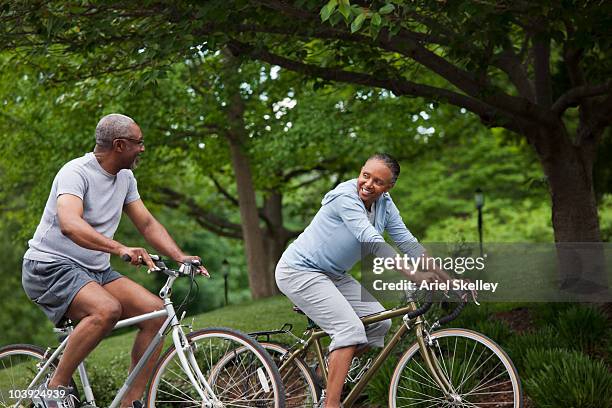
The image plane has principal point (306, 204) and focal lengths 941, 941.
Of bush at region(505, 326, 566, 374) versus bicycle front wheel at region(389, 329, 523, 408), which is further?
bush at region(505, 326, 566, 374)

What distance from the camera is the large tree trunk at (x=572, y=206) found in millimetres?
10047

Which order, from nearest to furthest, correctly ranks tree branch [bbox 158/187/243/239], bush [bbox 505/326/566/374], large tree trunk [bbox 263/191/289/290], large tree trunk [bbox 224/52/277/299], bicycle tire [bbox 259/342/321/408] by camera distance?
1. bicycle tire [bbox 259/342/321/408]
2. bush [bbox 505/326/566/374]
3. large tree trunk [bbox 224/52/277/299]
4. large tree trunk [bbox 263/191/289/290]
5. tree branch [bbox 158/187/243/239]

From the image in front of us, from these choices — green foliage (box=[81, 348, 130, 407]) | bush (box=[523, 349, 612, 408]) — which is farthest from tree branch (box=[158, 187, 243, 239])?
bush (box=[523, 349, 612, 408])

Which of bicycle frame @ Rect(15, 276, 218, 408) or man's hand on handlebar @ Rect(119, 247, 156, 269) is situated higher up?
man's hand on handlebar @ Rect(119, 247, 156, 269)

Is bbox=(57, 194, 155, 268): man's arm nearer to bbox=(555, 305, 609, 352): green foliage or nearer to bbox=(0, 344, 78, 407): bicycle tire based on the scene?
bbox=(0, 344, 78, 407): bicycle tire

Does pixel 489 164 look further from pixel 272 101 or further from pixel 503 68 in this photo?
pixel 503 68

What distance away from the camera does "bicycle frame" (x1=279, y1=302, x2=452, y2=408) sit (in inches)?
206

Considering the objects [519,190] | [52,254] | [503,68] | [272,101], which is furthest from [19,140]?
[519,190]

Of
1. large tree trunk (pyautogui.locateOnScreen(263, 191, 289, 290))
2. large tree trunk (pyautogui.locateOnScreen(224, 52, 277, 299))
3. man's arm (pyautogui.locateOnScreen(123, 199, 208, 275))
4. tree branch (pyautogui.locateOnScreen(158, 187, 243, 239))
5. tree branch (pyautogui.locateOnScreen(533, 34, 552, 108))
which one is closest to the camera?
man's arm (pyautogui.locateOnScreen(123, 199, 208, 275))

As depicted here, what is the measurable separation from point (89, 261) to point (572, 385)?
3.12m

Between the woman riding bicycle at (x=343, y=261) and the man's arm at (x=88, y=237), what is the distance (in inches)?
37.8

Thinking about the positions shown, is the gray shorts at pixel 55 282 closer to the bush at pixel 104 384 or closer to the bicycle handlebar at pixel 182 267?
the bicycle handlebar at pixel 182 267

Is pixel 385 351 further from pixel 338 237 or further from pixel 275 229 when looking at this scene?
pixel 275 229

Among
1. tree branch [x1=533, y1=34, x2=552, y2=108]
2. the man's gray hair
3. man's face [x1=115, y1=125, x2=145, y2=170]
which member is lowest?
man's face [x1=115, y1=125, x2=145, y2=170]
